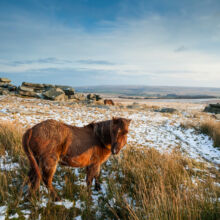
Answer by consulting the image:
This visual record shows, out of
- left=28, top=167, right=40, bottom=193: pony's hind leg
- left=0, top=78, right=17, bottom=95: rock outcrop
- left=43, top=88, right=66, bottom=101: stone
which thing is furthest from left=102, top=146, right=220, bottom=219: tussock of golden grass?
left=0, top=78, right=17, bottom=95: rock outcrop

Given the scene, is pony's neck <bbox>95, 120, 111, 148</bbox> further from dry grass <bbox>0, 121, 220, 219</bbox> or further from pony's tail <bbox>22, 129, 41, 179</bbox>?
pony's tail <bbox>22, 129, 41, 179</bbox>

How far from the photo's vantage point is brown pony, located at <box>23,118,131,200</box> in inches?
94.9

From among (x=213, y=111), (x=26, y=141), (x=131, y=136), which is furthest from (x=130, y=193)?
(x=213, y=111)

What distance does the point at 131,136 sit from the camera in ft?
28.8

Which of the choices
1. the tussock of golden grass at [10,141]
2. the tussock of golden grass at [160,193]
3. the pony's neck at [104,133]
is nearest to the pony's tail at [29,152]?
the pony's neck at [104,133]

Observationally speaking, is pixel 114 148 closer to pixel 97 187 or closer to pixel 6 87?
pixel 97 187

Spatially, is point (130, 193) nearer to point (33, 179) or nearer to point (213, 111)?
point (33, 179)

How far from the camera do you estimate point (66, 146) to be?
261cm

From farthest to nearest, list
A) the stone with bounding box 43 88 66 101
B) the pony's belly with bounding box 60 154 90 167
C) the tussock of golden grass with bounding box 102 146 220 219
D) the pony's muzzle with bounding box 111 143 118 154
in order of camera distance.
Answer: the stone with bounding box 43 88 66 101, the pony's belly with bounding box 60 154 90 167, the pony's muzzle with bounding box 111 143 118 154, the tussock of golden grass with bounding box 102 146 220 219

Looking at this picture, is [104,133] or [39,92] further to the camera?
[39,92]

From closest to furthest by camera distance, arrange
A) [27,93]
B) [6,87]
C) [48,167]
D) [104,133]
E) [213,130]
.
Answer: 1. [48,167]
2. [104,133]
3. [213,130]
4. [27,93]
5. [6,87]

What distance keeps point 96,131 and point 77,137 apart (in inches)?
16.2

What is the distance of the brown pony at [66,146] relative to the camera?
2.41m

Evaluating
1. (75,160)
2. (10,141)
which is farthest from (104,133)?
(10,141)
